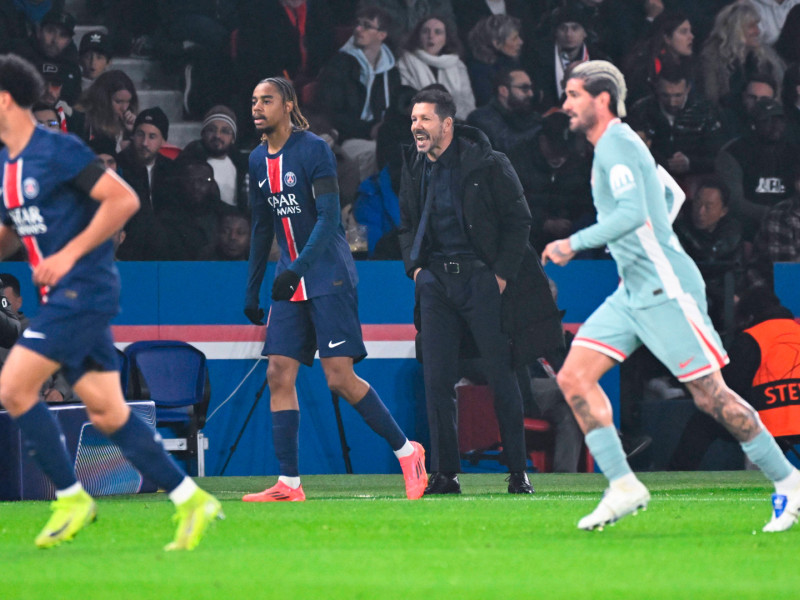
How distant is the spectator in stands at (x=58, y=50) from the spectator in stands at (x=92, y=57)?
6 cm

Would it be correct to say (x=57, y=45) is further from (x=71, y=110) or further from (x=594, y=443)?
(x=594, y=443)

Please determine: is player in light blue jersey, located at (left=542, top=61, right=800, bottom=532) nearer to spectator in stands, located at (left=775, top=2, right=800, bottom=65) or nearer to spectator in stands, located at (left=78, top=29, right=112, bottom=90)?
spectator in stands, located at (left=78, top=29, right=112, bottom=90)

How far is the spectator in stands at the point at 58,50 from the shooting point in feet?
40.0

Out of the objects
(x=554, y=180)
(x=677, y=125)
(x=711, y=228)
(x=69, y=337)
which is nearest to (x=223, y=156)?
(x=554, y=180)

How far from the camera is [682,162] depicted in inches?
514

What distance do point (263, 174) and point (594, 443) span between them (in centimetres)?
301

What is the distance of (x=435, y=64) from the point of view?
1307cm

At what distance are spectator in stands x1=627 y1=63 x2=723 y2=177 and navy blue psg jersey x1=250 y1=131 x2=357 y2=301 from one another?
6194 millimetres

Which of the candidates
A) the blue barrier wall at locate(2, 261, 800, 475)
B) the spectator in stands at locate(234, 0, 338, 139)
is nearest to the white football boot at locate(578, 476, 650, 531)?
the blue barrier wall at locate(2, 261, 800, 475)

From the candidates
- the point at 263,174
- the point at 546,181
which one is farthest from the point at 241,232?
the point at 263,174

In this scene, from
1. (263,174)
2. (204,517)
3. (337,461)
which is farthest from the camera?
(337,461)

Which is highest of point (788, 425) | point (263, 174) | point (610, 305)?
point (263, 174)

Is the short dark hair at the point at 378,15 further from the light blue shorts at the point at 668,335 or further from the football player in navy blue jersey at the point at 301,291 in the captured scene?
the light blue shorts at the point at 668,335

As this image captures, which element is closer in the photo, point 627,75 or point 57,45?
point 57,45
